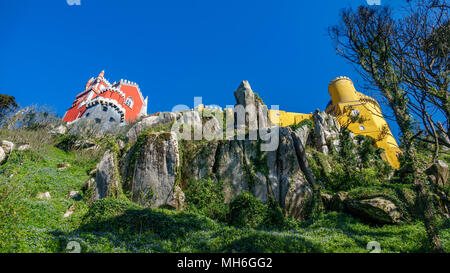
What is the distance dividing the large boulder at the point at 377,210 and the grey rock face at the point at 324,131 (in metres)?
10.1

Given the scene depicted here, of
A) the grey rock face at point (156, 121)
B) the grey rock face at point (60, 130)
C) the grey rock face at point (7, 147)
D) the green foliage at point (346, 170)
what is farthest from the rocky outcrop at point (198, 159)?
the grey rock face at point (60, 130)

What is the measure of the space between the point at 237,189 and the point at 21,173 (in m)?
15.9

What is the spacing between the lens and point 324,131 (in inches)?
950

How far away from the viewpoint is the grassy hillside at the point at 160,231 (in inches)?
283

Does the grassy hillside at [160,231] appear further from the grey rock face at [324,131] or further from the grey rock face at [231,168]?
the grey rock face at [324,131]

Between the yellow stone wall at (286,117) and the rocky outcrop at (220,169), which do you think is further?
the yellow stone wall at (286,117)

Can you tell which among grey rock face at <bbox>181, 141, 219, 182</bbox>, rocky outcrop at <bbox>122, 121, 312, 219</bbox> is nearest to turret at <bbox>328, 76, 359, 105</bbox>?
rocky outcrop at <bbox>122, 121, 312, 219</bbox>

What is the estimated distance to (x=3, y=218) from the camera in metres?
6.77

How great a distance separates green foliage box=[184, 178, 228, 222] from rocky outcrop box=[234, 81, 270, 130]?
9055mm

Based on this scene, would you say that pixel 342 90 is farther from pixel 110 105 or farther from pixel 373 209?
pixel 110 105

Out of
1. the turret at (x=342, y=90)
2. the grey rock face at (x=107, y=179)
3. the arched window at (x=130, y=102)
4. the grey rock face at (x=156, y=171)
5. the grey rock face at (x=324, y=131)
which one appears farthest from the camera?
the arched window at (x=130, y=102)

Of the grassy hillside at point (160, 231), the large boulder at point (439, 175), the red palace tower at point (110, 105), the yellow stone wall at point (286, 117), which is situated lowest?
the grassy hillside at point (160, 231)
